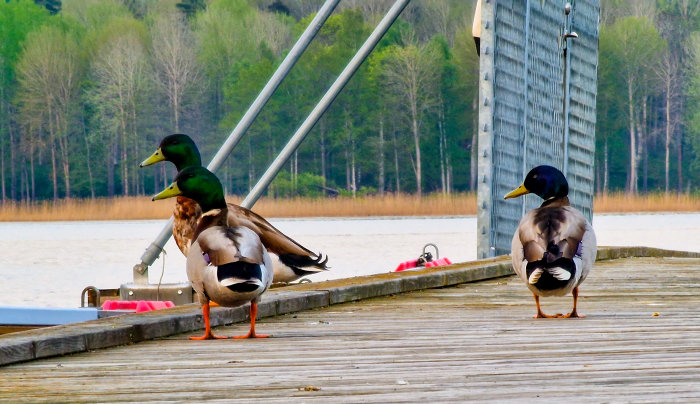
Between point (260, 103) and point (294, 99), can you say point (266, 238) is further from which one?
point (294, 99)

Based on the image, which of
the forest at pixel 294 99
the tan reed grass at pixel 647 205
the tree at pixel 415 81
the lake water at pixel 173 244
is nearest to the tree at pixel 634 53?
the forest at pixel 294 99

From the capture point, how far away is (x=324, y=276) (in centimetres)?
2967

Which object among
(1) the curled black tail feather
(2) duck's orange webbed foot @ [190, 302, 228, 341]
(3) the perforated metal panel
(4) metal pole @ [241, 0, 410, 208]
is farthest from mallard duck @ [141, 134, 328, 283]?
(2) duck's orange webbed foot @ [190, 302, 228, 341]

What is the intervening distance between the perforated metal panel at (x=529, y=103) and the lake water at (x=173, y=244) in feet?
50.8

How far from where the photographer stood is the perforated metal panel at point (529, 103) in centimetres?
895

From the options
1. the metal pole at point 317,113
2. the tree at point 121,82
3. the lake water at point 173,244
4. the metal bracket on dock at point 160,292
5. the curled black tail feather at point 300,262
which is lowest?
the lake water at point 173,244

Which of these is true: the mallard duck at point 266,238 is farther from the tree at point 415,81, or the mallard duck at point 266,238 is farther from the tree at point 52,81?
the tree at point 52,81

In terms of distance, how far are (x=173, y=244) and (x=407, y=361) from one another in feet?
139

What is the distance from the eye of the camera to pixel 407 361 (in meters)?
4.10

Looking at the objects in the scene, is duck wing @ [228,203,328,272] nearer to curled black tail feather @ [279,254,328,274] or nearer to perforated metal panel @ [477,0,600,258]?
curled black tail feather @ [279,254,328,274]

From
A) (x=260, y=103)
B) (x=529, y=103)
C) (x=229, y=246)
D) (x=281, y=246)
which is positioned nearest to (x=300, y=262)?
(x=281, y=246)

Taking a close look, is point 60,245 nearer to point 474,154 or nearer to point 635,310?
point 474,154

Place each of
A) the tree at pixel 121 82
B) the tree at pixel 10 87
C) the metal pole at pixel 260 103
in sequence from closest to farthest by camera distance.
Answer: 1. the metal pole at pixel 260 103
2. the tree at pixel 121 82
3. the tree at pixel 10 87

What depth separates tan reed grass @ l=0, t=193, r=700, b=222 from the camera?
45.1 metres
